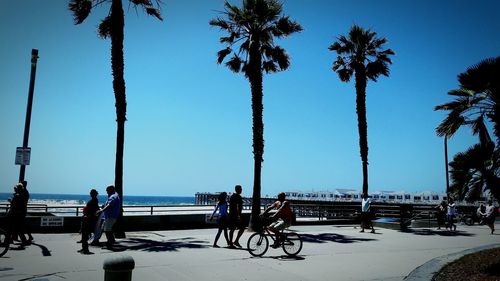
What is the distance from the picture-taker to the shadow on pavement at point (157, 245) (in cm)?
1172

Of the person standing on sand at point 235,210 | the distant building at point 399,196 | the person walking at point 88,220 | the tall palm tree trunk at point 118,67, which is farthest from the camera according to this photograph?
the distant building at point 399,196

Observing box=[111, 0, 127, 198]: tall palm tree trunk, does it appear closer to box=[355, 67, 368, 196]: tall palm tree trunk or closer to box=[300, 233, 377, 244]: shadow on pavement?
box=[300, 233, 377, 244]: shadow on pavement

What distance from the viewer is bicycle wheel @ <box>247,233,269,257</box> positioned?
10734 mm

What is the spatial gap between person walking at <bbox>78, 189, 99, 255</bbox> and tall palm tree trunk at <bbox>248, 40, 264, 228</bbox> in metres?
7.86

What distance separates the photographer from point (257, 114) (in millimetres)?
18547

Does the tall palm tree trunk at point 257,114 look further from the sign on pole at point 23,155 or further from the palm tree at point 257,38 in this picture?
the sign on pole at point 23,155

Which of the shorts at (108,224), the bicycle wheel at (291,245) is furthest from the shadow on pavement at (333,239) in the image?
the shorts at (108,224)

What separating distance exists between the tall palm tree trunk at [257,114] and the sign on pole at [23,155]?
9308mm

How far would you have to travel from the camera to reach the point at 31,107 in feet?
46.0

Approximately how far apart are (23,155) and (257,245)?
28.7 feet

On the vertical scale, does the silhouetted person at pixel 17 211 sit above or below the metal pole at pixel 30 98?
below

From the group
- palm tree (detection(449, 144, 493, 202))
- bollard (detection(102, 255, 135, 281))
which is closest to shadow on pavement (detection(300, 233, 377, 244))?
palm tree (detection(449, 144, 493, 202))

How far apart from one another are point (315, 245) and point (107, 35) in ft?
39.1

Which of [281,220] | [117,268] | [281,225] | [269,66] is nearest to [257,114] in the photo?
[269,66]
